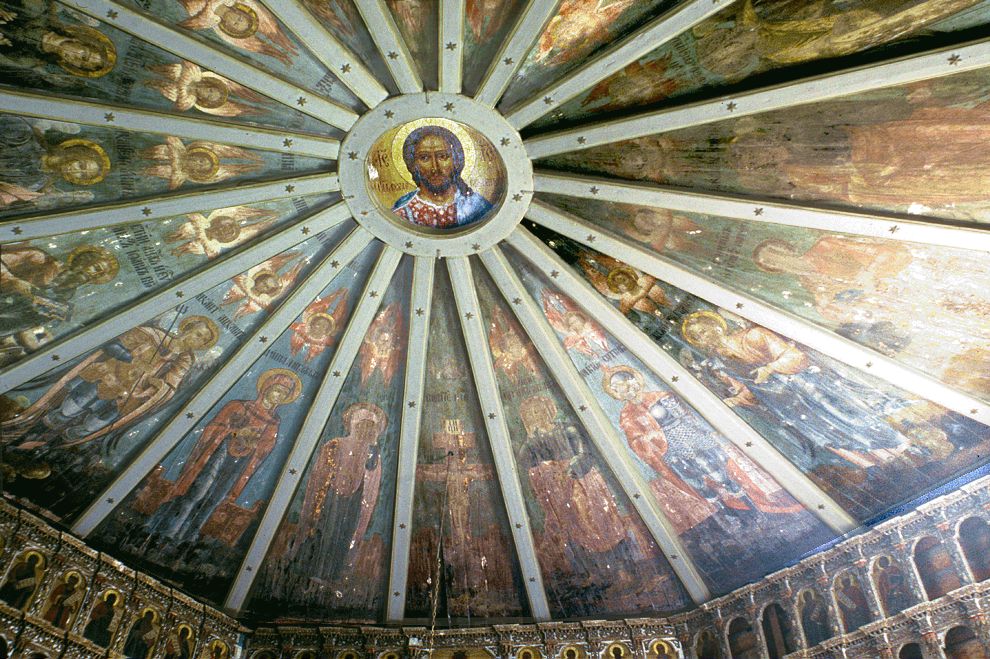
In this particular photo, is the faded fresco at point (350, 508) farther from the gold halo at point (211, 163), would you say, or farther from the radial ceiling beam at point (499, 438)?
the gold halo at point (211, 163)

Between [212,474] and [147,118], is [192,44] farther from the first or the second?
[212,474]

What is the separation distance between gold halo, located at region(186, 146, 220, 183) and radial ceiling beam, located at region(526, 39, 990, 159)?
16.8 feet

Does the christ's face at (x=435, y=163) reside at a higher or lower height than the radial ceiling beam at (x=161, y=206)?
higher

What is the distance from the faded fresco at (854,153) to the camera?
1056cm

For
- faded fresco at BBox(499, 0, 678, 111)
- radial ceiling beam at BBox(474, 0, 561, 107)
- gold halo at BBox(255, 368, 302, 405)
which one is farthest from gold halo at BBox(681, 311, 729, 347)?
gold halo at BBox(255, 368, 302, 405)

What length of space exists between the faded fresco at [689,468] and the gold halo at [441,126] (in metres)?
2.39

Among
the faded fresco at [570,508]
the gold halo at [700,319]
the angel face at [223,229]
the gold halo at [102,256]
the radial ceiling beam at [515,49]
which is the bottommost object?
the faded fresco at [570,508]

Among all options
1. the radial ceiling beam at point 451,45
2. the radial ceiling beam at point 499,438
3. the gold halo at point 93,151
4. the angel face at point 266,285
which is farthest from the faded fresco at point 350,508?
the gold halo at point 93,151

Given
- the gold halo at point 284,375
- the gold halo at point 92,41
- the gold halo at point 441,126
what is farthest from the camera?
the gold halo at point 284,375

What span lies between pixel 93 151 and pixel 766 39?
1008 cm

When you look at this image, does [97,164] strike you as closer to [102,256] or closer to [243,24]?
[102,256]

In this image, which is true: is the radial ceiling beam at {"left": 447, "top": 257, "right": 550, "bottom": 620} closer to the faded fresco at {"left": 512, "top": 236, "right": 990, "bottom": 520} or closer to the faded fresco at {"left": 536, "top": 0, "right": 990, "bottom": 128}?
the faded fresco at {"left": 512, "top": 236, "right": 990, "bottom": 520}

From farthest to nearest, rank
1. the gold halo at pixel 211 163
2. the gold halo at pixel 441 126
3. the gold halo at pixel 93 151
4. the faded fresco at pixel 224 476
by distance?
the faded fresco at pixel 224 476 → the gold halo at pixel 441 126 → the gold halo at pixel 211 163 → the gold halo at pixel 93 151

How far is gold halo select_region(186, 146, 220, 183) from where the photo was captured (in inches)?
491
